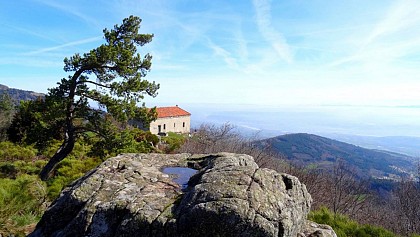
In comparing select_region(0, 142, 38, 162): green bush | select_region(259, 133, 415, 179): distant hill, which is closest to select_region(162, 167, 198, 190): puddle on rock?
select_region(0, 142, 38, 162): green bush

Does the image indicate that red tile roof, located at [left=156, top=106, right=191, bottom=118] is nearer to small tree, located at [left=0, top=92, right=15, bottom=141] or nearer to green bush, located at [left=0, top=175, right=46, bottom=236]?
small tree, located at [left=0, top=92, right=15, bottom=141]

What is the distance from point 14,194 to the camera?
20.1 ft

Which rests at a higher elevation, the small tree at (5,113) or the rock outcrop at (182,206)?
the rock outcrop at (182,206)

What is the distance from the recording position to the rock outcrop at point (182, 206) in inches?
162

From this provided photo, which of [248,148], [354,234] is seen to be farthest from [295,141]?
[354,234]

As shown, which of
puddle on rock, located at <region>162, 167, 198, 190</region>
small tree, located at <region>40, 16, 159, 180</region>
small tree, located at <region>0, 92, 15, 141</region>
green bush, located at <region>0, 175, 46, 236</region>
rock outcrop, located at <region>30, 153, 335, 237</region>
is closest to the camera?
rock outcrop, located at <region>30, 153, 335, 237</region>

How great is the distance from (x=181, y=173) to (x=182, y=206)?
6.75 ft

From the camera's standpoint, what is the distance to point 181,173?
6566mm

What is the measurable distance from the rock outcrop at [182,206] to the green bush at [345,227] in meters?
2.43

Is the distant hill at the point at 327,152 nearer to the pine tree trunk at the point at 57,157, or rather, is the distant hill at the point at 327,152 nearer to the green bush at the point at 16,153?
the green bush at the point at 16,153

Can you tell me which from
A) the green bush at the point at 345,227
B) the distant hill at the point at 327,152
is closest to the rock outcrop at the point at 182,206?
the green bush at the point at 345,227

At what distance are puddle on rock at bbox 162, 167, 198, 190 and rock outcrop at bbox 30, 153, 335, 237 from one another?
0.14 m

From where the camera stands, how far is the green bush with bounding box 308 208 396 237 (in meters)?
7.85

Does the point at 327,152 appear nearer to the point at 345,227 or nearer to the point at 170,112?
the point at 170,112
